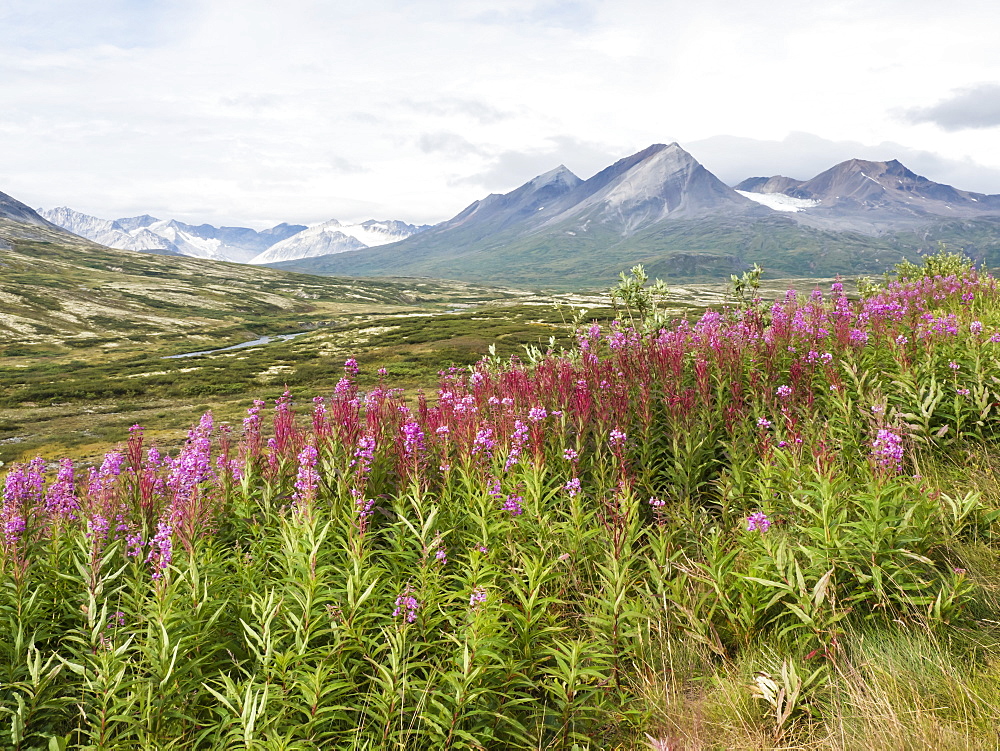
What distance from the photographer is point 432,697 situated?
3.21 metres

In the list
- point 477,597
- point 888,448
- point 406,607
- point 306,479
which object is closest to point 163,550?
point 306,479

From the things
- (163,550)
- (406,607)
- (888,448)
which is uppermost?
(888,448)

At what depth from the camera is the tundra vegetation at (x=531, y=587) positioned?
3.17 metres

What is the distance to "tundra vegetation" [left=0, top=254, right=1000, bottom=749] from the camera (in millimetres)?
3174

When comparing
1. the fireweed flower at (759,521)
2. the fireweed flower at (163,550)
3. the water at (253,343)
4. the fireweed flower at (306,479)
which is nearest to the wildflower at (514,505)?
the fireweed flower at (306,479)

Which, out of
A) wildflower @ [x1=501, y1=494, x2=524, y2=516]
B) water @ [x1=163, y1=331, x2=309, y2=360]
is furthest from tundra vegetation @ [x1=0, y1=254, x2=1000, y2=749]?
water @ [x1=163, y1=331, x2=309, y2=360]

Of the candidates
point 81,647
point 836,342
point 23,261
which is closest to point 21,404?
point 81,647

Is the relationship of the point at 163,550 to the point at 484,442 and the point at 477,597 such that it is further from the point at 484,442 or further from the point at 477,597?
the point at 484,442

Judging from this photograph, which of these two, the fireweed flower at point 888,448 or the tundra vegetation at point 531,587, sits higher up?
the fireweed flower at point 888,448

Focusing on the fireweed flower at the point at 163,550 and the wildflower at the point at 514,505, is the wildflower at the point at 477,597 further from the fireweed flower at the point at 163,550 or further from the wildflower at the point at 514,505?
the fireweed flower at the point at 163,550

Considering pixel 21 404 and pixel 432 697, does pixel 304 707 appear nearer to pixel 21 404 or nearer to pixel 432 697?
pixel 432 697

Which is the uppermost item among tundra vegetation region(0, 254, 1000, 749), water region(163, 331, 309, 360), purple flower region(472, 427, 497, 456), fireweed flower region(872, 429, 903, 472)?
fireweed flower region(872, 429, 903, 472)

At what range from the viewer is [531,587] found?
13.1 ft

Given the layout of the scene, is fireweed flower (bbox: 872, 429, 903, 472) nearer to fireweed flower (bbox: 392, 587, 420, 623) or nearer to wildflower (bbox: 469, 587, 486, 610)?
wildflower (bbox: 469, 587, 486, 610)
